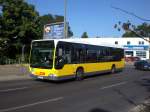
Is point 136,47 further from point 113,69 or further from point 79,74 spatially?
point 79,74

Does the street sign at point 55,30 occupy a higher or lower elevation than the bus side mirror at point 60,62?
higher

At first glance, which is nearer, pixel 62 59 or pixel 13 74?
pixel 62 59

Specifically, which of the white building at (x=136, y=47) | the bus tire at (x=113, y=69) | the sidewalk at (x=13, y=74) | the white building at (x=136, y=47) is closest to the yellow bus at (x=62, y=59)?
the sidewalk at (x=13, y=74)

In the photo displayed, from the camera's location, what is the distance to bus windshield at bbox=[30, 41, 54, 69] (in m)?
17.6

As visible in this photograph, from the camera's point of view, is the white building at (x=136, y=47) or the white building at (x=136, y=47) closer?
the white building at (x=136, y=47)

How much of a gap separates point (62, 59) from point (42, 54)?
4.26 ft

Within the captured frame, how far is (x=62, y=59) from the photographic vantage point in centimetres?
1775

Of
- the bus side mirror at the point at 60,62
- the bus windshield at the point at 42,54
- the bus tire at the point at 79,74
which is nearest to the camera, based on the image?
the bus side mirror at the point at 60,62

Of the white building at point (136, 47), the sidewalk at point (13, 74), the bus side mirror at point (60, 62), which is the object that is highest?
the white building at point (136, 47)

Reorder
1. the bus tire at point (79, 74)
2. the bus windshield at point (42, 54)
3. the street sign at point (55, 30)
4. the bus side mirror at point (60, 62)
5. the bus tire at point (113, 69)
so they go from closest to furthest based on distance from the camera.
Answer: the bus side mirror at point (60, 62), the bus windshield at point (42, 54), the bus tire at point (79, 74), the bus tire at point (113, 69), the street sign at point (55, 30)

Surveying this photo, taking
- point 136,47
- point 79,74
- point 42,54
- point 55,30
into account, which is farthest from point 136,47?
point 42,54

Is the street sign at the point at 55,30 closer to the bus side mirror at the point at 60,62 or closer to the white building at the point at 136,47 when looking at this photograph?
the bus side mirror at the point at 60,62

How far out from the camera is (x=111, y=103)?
11633 mm

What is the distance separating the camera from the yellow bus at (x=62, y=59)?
17.5 meters
